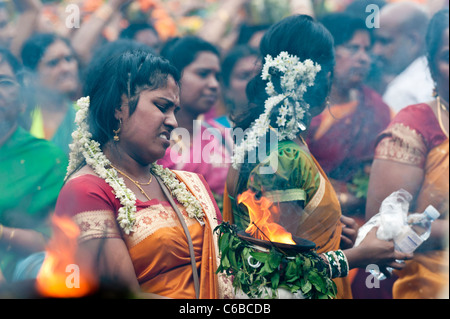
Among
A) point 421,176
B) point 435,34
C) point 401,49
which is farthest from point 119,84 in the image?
point 401,49

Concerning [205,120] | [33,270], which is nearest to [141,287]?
[33,270]

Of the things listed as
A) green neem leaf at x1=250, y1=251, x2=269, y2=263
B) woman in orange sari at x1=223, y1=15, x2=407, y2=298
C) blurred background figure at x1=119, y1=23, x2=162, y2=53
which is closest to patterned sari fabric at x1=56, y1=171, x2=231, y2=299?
green neem leaf at x1=250, y1=251, x2=269, y2=263

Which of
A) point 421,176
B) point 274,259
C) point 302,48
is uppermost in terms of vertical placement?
point 302,48

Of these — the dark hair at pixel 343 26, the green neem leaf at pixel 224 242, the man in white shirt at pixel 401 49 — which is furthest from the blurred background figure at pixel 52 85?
the man in white shirt at pixel 401 49

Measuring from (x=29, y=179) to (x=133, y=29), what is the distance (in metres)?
1.68

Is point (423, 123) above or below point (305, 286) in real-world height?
above

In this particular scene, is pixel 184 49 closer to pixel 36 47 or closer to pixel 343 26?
pixel 36 47

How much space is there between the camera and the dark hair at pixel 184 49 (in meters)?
3.69

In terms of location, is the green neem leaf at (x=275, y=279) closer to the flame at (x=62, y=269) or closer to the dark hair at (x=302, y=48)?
the flame at (x=62, y=269)

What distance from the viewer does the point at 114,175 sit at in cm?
247

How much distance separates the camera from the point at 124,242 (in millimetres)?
2363

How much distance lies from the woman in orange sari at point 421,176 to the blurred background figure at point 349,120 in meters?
0.11

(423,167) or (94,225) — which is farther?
(423,167)

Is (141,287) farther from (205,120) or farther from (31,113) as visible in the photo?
(205,120)
